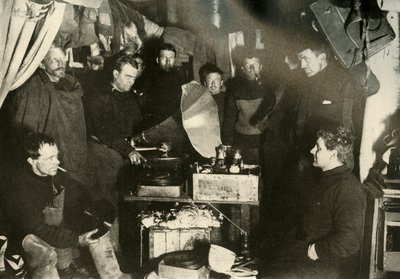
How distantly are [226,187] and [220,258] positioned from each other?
1.88 feet

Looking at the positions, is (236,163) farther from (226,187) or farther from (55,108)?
(55,108)

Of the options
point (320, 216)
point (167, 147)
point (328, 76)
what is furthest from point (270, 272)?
point (328, 76)

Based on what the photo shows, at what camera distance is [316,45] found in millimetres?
3861

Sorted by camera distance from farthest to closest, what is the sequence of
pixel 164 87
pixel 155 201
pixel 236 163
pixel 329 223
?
pixel 155 201 → pixel 164 87 → pixel 236 163 → pixel 329 223

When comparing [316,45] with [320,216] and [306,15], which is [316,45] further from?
[320,216]

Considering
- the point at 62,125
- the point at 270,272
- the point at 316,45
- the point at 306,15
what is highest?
the point at 306,15

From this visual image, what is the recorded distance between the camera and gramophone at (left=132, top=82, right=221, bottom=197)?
403 cm

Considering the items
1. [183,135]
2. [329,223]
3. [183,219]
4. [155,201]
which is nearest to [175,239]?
[183,219]

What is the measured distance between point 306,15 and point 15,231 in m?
3.02

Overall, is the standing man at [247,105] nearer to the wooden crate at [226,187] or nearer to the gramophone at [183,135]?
the gramophone at [183,135]

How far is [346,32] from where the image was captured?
3838 millimetres

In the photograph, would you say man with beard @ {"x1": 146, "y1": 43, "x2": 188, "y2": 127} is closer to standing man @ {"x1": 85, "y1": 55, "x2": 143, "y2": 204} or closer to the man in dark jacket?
the man in dark jacket

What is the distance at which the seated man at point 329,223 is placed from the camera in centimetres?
346

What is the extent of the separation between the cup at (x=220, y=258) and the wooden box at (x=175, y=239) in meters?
0.19
